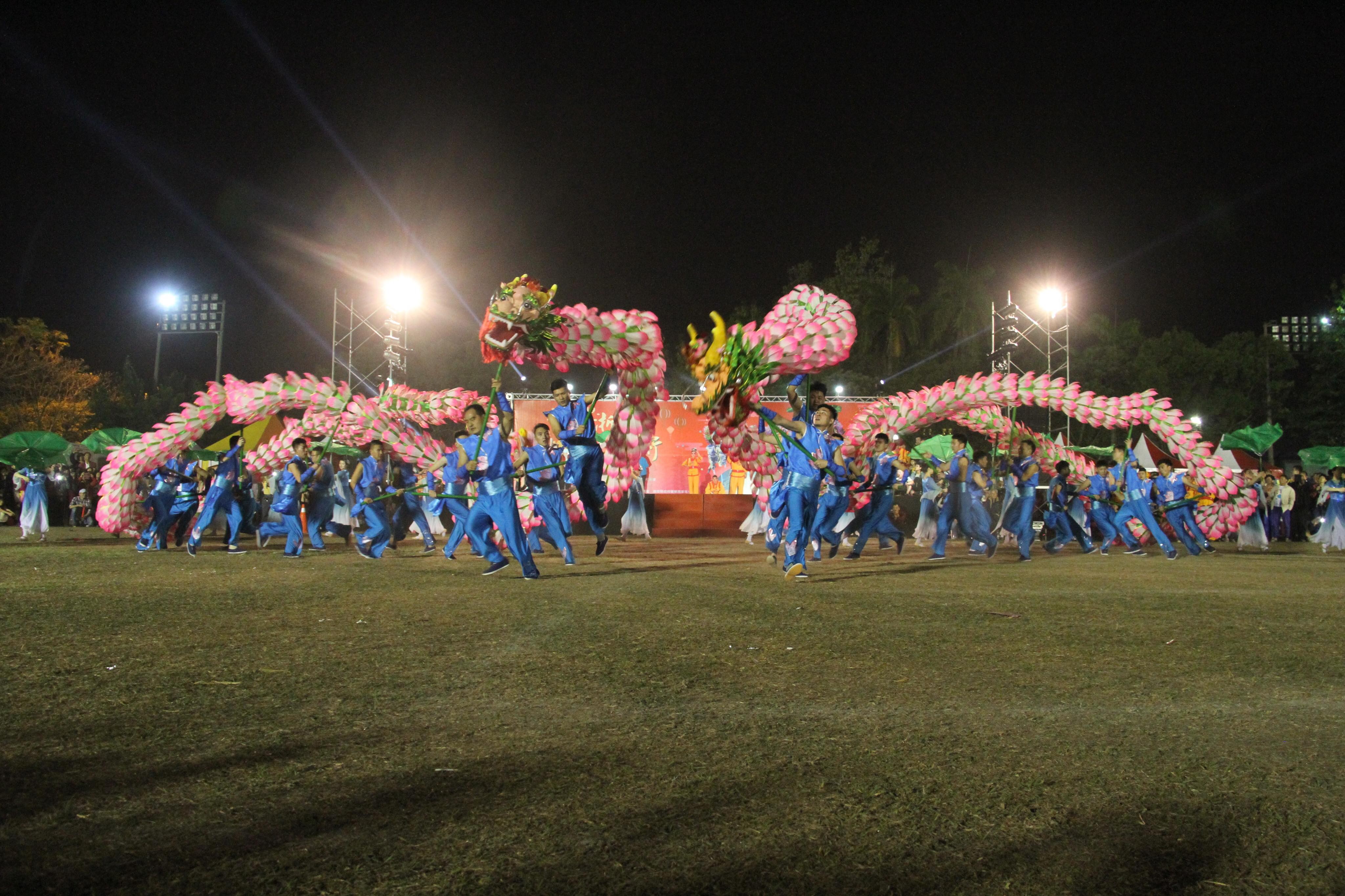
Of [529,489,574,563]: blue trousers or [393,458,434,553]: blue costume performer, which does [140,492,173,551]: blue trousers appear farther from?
[529,489,574,563]: blue trousers

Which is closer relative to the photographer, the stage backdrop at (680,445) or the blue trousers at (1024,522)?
the blue trousers at (1024,522)

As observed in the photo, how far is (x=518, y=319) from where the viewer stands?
35.0ft

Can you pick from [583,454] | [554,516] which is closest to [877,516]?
[583,454]

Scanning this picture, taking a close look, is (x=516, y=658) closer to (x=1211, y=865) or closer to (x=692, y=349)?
(x=1211, y=865)

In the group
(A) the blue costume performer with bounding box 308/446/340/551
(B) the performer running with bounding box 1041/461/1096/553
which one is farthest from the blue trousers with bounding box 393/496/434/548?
(B) the performer running with bounding box 1041/461/1096/553

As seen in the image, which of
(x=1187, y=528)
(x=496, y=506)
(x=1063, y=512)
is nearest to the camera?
(x=496, y=506)

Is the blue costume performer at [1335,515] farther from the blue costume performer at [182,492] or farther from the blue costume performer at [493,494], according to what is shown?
the blue costume performer at [182,492]

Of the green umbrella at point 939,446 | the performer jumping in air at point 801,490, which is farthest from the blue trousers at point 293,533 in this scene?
the green umbrella at point 939,446

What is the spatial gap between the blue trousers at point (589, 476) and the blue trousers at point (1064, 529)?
745 cm

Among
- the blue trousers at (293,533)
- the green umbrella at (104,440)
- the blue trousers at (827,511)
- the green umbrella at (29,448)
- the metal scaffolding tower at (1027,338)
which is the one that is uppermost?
the metal scaffolding tower at (1027,338)

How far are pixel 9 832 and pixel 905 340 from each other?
38953 millimetres

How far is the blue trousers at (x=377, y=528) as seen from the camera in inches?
490

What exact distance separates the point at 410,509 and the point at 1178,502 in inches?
430

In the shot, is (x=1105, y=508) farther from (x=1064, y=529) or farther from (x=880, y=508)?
(x=880, y=508)
